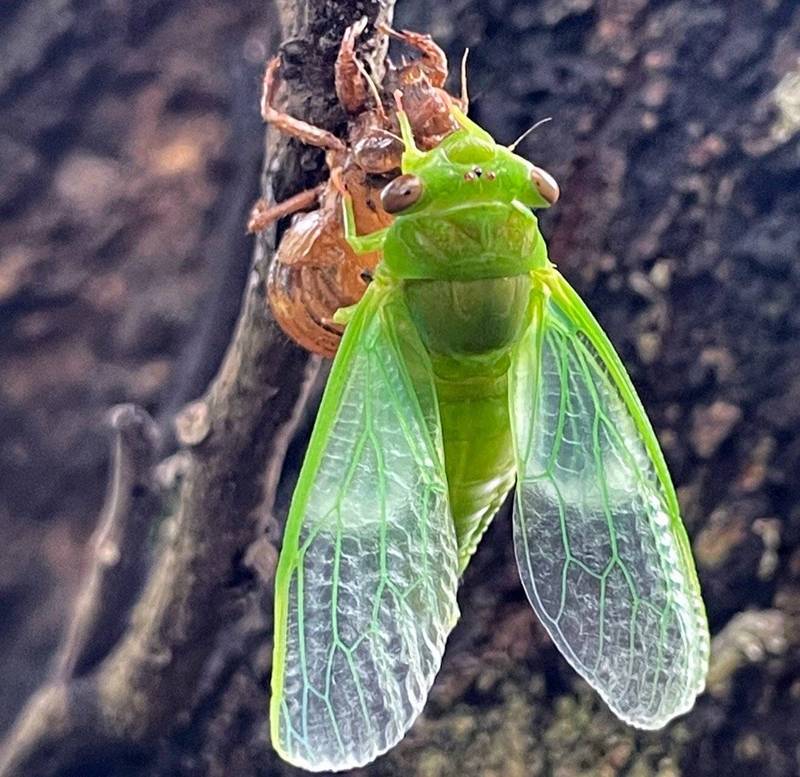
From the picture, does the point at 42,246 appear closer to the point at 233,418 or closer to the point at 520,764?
the point at 233,418

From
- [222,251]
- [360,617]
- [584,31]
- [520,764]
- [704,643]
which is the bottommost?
[520,764]

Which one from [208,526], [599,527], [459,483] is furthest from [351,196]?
[208,526]

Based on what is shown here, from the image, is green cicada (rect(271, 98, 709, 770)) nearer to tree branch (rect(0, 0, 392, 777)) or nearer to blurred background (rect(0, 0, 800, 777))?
tree branch (rect(0, 0, 392, 777))

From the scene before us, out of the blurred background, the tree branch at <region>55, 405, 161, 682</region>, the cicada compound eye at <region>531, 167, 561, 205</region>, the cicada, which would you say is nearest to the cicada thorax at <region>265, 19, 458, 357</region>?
the cicada

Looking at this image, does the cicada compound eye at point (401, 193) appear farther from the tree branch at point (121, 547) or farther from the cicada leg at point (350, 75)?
the tree branch at point (121, 547)

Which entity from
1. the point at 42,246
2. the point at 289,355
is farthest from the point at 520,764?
the point at 42,246

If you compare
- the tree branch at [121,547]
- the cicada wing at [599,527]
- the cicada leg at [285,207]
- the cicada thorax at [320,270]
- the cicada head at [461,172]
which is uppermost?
the cicada head at [461,172]

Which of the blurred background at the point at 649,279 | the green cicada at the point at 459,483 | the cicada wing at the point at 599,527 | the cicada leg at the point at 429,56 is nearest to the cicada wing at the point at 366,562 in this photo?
the green cicada at the point at 459,483

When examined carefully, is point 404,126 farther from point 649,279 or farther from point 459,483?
point 649,279
